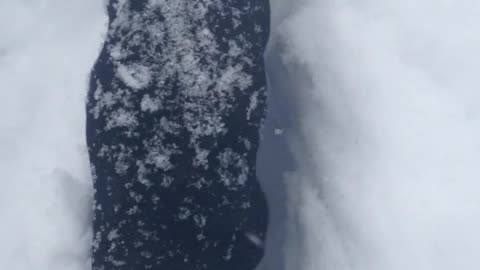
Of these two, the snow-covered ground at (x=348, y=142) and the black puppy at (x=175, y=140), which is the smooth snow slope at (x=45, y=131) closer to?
the snow-covered ground at (x=348, y=142)

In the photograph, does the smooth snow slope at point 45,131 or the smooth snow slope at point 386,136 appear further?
the smooth snow slope at point 45,131

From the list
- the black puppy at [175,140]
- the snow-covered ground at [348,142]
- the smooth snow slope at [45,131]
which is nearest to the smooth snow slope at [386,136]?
the snow-covered ground at [348,142]

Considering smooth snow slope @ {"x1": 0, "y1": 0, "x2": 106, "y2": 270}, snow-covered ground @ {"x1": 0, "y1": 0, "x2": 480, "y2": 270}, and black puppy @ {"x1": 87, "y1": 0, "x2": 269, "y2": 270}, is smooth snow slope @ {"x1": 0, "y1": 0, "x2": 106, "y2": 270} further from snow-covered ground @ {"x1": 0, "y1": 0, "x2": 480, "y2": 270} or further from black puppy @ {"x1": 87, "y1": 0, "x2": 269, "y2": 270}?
black puppy @ {"x1": 87, "y1": 0, "x2": 269, "y2": 270}

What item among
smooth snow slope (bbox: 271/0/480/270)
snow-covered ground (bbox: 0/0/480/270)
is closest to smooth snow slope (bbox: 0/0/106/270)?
snow-covered ground (bbox: 0/0/480/270)

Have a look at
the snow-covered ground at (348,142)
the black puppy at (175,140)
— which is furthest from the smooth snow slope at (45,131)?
the black puppy at (175,140)

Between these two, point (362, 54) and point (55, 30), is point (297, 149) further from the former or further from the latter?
point (55, 30)

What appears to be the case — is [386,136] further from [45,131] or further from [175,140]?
[45,131]

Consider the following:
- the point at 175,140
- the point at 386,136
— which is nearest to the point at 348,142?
the point at 386,136
